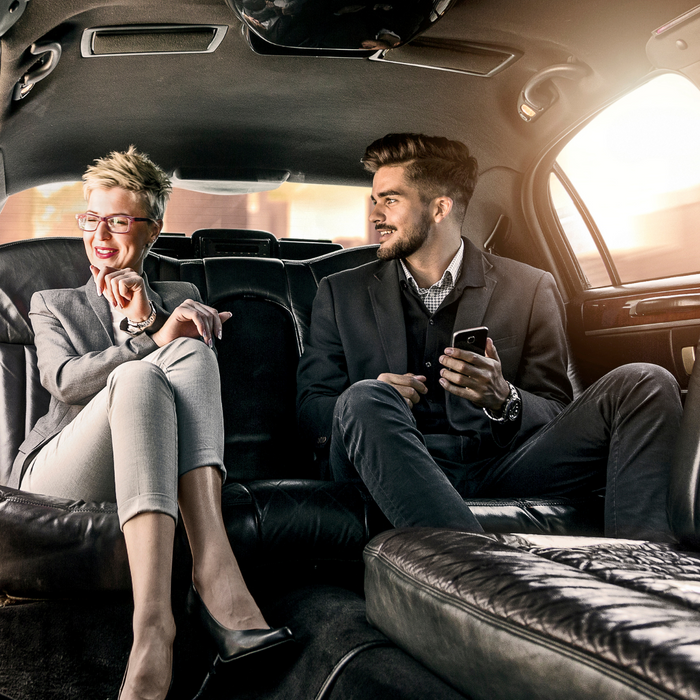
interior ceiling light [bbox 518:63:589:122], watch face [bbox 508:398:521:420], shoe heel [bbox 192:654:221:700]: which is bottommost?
shoe heel [bbox 192:654:221:700]

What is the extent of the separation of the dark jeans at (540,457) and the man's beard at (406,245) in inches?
25.5

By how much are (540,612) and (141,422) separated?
2.69 feet

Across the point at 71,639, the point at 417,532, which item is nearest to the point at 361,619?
the point at 417,532

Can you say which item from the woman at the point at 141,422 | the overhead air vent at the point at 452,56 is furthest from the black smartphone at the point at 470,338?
the overhead air vent at the point at 452,56

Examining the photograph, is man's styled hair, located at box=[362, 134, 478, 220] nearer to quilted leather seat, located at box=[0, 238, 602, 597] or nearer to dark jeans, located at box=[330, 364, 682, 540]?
quilted leather seat, located at box=[0, 238, 602, 597]

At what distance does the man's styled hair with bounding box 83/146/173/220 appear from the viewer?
1.84 m

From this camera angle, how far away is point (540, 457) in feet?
5.22

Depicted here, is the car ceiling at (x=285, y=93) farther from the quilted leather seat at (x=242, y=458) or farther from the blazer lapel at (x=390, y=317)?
the blazer lapel at (x=390, y=317)

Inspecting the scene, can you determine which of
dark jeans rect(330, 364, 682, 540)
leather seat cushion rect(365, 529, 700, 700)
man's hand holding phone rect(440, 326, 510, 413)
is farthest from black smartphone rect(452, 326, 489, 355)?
leather seat cushion rect(365, 529, 700, 700)

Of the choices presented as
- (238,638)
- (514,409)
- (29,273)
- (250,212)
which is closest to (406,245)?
(514,409)

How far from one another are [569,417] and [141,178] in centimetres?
Result: 132

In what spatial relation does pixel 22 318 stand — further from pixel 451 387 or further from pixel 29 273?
pixel 451 387

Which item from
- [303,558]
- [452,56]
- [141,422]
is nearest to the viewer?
[141,422]

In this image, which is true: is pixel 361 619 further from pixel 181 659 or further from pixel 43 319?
pixel 43 319
